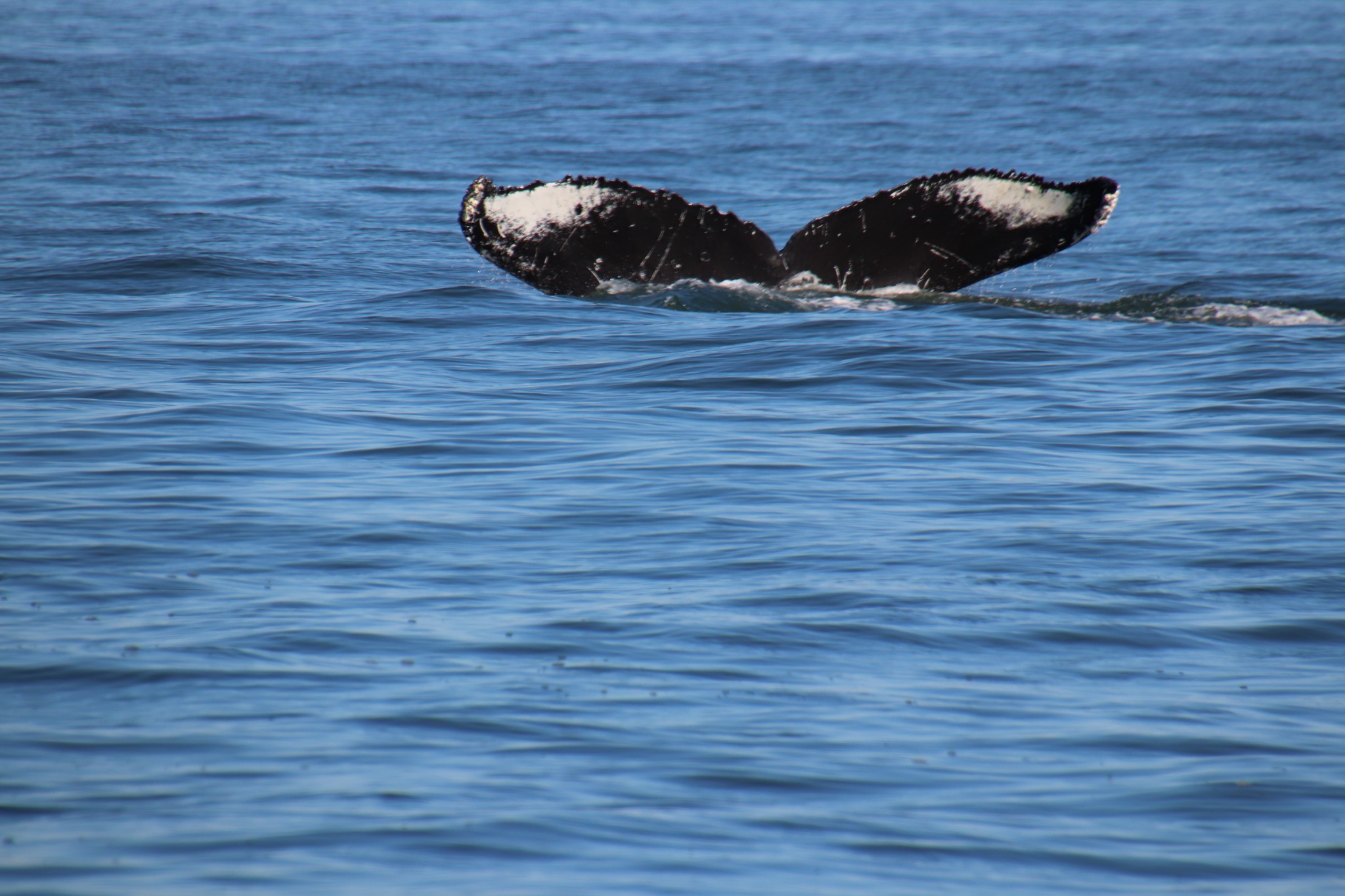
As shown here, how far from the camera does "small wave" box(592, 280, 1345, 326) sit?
1120 centimetres

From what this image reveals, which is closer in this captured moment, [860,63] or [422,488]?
[422,488]

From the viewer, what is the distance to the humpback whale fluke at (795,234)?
384 inches

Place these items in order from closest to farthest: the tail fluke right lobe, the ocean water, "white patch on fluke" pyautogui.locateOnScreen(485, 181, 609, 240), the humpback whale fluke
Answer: the ocean water → the tail fluke right lobe → the humpback whale fluke → "white patch on fluke" pyautogui.locateOnScreen(485, 181, 609, 240)

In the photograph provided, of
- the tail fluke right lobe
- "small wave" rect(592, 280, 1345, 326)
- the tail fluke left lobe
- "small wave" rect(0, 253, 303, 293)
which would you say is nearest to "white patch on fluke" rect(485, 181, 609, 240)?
the tail fluke left lobe

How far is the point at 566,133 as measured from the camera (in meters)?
23.7

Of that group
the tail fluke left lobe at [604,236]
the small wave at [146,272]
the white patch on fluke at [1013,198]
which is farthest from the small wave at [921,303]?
the small wave at [146,272]

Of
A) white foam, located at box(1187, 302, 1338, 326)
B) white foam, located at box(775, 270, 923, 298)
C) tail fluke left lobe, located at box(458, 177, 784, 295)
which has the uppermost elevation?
tail fluke left lobe, located at box(458, 177, 784, 295)

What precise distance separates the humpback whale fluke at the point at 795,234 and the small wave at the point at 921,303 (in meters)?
0.09

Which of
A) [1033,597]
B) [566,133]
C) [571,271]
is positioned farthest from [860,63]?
[1033,597]

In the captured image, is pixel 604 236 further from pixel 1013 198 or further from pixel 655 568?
pixel 655 568

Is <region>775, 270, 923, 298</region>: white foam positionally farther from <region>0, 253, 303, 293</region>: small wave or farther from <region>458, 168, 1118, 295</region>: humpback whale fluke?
<region>0, 253, 303, 293</region>: small wave

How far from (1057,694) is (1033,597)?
926mm

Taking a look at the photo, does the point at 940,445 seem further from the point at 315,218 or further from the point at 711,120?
the point at 711,120

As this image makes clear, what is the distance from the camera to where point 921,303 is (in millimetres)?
11289
